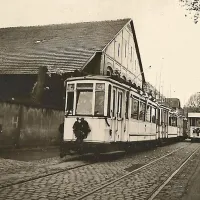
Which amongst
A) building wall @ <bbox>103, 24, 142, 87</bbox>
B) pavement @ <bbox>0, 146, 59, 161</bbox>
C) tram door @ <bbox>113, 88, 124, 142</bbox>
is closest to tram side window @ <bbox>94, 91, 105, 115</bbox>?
tram door @ <bbox>113, 88, 124, 142</bbox>

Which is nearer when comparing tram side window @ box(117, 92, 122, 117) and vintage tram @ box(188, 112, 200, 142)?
tram side window @ box(117, 92, 122, 117)

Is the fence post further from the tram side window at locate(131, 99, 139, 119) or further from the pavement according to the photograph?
the tram side window at locate(131, 99, 139, 119)

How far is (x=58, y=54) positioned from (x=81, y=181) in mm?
18374

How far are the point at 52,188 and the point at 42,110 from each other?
35.4 ft

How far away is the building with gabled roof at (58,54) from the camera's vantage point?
78.7 ft

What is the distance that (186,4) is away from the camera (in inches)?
459

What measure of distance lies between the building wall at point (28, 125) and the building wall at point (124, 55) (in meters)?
9.89

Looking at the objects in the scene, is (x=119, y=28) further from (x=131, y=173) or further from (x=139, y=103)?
(x=131, y=173)

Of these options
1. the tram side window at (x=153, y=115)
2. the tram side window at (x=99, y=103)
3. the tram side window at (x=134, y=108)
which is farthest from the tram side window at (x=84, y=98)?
the tram side window at (x=153, y=115)

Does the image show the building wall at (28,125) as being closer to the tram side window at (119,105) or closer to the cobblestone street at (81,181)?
the cobblestone street at (81,181)

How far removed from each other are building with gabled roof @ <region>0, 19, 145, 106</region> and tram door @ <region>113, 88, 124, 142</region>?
306 inches

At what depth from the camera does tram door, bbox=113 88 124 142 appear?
562 inches

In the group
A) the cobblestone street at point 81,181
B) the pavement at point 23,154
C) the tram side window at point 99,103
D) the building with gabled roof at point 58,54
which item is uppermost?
the building with gabled roof at point 58,54

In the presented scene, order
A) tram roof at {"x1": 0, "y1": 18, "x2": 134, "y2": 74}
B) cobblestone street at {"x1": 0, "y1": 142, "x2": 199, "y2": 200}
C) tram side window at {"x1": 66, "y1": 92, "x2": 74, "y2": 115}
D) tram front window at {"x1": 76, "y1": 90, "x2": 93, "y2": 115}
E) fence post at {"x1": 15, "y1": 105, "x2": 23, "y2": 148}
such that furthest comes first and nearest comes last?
tram roof at {"x1": 0, "y1": 18, "x2": 134, "y2": 74} < fence post at {"x1": 15, "y1": 105, "x2": 23, "y2": 148} < tram side window at {"x1": 66, "y1": 92, "x2": 74, "y2": 115} < tram front window at {"x1": 76, "y1": 90, "x2": 93, "y2": 115} < cobblestone street at {"x1": 0, "y1": 142, "x2": 199, "y2": 200}
